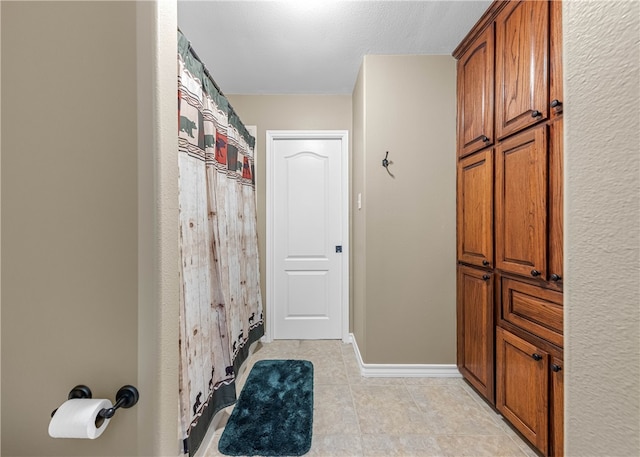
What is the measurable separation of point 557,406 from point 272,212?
97.3 inches

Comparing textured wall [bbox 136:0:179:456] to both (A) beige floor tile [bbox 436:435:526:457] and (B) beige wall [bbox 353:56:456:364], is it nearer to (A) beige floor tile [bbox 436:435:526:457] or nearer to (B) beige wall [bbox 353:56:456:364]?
(A) beige floor tile [bbox 436:435:526:457]

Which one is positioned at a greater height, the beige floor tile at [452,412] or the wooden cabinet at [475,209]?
the wooden cabinet at [475,209]

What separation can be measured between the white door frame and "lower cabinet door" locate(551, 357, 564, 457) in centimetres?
176

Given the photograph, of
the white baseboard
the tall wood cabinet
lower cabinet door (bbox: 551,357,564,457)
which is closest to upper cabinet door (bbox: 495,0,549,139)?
the tall wood cabinet

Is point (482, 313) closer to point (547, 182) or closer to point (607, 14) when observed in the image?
point (547, 182)

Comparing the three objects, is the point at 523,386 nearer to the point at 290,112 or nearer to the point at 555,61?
the point at 555,61

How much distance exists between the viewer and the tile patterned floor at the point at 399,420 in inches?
59.3

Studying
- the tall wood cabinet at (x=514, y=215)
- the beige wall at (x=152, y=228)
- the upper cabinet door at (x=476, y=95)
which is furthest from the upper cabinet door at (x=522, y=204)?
the beige wall at (x=152, y=228)

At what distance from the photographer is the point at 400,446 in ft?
5.00

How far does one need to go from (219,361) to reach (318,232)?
1.58 meters

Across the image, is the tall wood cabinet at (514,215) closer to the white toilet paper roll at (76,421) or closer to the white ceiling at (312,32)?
the white ceiling at (312,32)

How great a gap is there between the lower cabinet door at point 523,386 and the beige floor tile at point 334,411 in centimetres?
86

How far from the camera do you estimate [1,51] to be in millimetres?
642

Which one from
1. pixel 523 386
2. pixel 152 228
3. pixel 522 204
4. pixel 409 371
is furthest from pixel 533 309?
pixel 152 228
